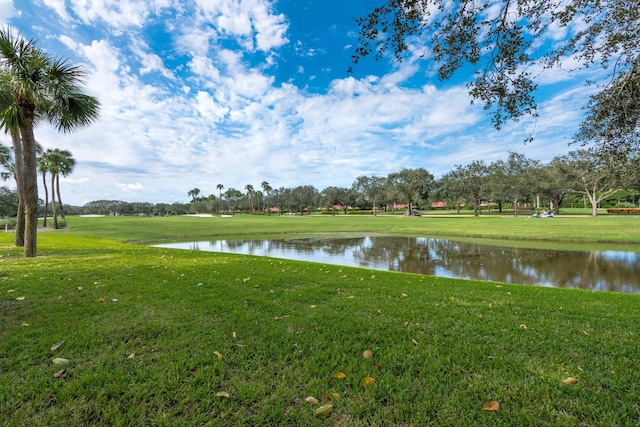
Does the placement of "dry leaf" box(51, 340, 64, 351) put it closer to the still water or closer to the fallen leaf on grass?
the fallen leaf on grass

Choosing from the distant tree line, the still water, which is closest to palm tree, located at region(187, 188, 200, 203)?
the distant tree line

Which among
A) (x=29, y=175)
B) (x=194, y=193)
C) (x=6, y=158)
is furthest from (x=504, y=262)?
(x=194, y=193)

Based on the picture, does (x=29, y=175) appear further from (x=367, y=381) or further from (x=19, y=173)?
(x=367, y=381)

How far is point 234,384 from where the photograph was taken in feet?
8.68

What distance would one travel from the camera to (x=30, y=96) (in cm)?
896

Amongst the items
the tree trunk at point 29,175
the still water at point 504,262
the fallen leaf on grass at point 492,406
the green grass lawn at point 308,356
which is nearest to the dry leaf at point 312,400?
the green grass lawn at point 308,356

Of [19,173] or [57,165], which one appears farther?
[57,165]

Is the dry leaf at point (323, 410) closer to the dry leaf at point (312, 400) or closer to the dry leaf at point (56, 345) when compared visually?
the dry leaf at point (312, 400)

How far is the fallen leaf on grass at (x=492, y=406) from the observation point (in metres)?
2.32

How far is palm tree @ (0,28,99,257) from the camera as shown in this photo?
29.3 ft

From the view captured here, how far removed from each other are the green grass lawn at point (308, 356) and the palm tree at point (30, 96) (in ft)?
18.4

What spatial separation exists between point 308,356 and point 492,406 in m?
1.73

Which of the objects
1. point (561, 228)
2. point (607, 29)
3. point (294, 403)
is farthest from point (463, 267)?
point (561, 228)

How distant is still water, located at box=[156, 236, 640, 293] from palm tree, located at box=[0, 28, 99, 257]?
10.9 m
